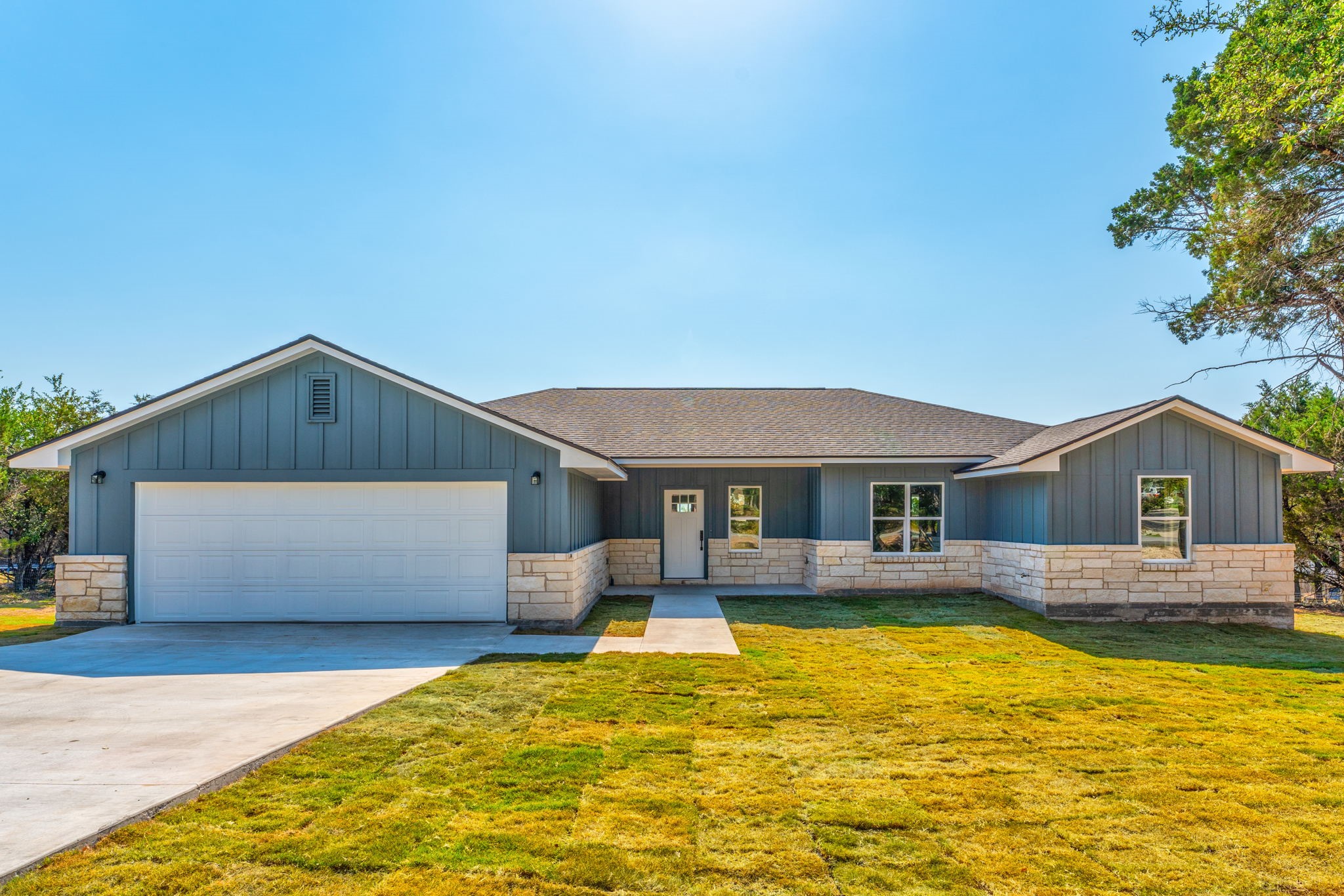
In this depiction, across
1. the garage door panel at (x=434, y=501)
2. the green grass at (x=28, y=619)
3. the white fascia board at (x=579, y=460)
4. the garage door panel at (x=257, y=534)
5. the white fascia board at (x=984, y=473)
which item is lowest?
the green grass at (x=28, y=619)

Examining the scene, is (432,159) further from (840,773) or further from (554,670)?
(840,773)

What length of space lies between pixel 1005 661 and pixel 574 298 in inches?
447

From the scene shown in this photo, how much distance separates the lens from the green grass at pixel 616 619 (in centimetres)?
1016

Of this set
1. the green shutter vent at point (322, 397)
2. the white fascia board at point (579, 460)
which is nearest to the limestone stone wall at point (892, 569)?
the white fascia board at point (579, 460)

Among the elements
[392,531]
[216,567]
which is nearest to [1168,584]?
[392,531]

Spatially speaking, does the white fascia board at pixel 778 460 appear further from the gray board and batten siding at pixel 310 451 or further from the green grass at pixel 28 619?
the green grass at pixel 28 619

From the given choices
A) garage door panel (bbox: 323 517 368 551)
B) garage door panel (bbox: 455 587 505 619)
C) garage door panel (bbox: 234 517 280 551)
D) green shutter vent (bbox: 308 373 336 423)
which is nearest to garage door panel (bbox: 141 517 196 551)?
garage door panel (bbox: 234 517 280 551)

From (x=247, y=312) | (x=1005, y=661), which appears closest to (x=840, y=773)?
(x=1005, y=661)

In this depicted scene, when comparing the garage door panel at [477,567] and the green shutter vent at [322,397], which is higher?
the green shutter vent at [322,397]

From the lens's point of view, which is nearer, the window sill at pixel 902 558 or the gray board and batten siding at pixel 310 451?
the gray board and batten siding at pixel 310 451

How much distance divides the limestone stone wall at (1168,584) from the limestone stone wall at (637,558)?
305 inches

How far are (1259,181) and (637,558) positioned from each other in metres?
12.9

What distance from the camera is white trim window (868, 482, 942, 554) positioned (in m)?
14.4

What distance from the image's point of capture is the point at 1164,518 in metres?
11.8
